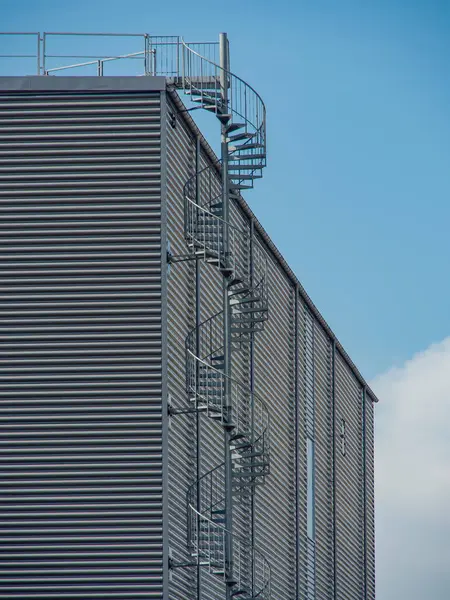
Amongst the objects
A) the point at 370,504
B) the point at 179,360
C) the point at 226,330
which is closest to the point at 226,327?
the point at 226,330

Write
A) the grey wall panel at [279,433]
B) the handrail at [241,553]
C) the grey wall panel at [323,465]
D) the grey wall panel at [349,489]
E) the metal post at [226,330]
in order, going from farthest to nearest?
the grey wall panel at [349,489] < the grey wall panel at [323,465] < the grey wall panel at [279,433] < the metal post at [226,330] < the handrail at [241,553]

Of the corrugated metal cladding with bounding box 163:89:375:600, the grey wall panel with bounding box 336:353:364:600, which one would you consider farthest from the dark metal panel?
the grey wall panel with bounding box 336:353:364:600

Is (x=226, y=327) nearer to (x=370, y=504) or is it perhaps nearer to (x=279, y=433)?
(x=279, y=433)

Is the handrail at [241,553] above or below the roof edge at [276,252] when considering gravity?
below

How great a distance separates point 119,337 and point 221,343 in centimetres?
678

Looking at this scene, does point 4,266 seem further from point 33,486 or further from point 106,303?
point 33,486

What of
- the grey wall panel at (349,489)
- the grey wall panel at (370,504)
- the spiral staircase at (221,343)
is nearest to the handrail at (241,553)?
the spiral staircase at (221,343)

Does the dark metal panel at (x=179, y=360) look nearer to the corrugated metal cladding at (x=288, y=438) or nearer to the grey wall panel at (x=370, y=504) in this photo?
the corrugated metal cladding at (x=288, y=438)

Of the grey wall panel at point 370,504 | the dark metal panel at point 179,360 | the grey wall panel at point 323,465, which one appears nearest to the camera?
the dark metal panel at point 179,360

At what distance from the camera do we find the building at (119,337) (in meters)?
42.5

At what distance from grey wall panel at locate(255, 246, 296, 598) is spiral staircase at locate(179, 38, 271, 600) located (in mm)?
4273

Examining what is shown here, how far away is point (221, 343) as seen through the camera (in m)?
49.8

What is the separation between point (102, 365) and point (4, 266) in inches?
161

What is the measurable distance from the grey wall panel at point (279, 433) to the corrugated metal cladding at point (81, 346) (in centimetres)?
1242
